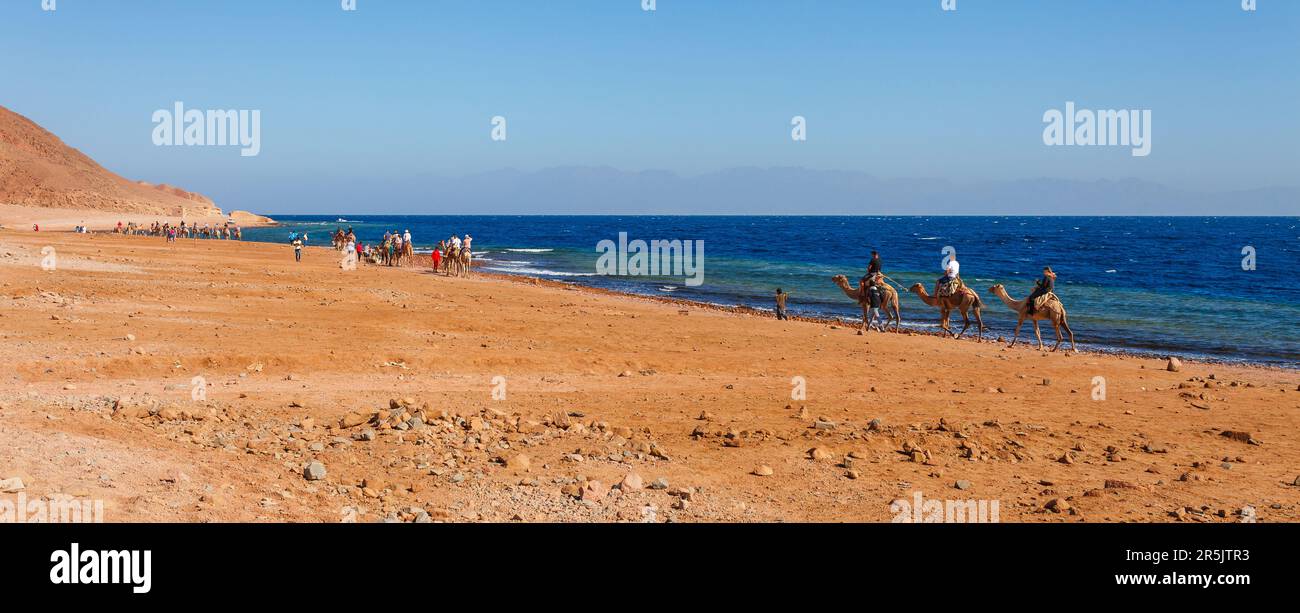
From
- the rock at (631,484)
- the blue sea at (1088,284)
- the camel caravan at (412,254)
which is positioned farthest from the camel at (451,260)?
the rock at (631,484)

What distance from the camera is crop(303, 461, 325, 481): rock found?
9.53 metres

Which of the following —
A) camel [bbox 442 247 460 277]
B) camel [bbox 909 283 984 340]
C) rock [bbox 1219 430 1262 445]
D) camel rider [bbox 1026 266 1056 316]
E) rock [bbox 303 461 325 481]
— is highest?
camel [bbox 442 247 460 277]

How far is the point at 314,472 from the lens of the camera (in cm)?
956

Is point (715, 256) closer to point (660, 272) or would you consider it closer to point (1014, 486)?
point (660, 272)

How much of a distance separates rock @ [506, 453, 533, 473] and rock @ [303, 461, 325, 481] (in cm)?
198

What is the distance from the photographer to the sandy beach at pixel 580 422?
9.23 metres

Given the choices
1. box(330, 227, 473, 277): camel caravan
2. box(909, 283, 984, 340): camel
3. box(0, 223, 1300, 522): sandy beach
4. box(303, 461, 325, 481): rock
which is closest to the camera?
box(0, 223, 1300, 522): sandy beach

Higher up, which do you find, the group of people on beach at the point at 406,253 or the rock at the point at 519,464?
the group of people on beach at the point at 406,253

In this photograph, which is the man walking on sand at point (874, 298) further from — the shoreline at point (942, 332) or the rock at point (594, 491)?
the rock at point (594, 491)

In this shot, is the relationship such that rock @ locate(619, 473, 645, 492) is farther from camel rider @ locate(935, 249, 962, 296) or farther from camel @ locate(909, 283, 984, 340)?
camel rider @ locate(935, 249, 962, 296)

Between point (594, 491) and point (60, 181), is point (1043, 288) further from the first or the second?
point (60, 181)

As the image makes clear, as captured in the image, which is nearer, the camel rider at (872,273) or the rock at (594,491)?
the rock at (594,491)

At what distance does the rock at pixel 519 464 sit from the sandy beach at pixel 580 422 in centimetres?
3

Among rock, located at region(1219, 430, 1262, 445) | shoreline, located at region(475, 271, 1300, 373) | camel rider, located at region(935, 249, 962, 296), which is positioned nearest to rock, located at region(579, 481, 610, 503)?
rock, located at region(1219, 430, 1262, 445)
